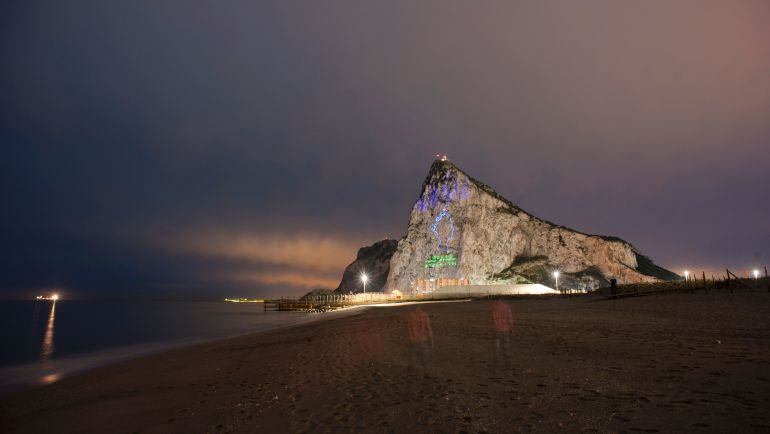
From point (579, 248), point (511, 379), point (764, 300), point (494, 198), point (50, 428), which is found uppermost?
point (494, 198)

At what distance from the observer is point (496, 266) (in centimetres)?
10281

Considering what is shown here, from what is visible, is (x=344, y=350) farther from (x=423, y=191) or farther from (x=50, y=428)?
(x=423, y=191)

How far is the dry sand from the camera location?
5980 mm

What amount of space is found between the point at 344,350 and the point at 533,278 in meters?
91.8

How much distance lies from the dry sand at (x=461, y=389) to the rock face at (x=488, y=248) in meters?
88.2

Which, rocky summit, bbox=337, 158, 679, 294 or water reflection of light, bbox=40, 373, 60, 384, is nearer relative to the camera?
water reflection of light, bbox=40, 373, 60, 384

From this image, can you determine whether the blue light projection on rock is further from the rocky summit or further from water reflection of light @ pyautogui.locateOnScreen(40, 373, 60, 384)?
water reflection of light @ pyautogui.locateOnScreen(40, 373, 60, 384)

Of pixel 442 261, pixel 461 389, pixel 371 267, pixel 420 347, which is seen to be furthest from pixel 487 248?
pixel 461 389

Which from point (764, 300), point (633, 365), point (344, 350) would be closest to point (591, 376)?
point (633, 365)

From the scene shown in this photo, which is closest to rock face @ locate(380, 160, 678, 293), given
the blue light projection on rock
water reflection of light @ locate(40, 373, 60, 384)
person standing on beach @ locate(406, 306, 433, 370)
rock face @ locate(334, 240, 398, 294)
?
the blue light projection on rock

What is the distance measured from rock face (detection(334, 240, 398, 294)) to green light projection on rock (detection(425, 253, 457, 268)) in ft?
218

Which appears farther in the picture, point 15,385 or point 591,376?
point 15,385

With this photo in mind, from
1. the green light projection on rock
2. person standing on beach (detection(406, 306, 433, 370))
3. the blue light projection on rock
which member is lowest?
person standing on beach (detection(406, 306, 433, 370))

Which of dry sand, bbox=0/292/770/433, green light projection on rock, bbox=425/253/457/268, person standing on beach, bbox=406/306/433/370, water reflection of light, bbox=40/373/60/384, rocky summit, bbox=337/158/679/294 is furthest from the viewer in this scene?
green light projection on rock, bbox=425/253/457/268
